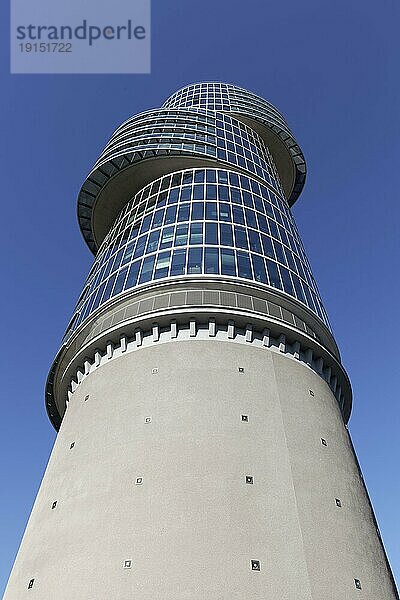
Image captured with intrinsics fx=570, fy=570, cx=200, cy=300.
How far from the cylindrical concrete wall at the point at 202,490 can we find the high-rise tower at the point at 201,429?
0.06 m

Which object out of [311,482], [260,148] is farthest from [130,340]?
[260,148]

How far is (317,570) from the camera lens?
19797mm

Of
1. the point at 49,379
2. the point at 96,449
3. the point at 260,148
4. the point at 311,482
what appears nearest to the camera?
the point at 311,482

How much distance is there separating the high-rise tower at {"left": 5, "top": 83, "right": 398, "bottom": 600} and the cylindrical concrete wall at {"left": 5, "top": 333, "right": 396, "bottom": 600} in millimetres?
64

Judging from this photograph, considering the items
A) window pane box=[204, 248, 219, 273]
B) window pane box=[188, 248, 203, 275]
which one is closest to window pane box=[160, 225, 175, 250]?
window pane box=[188, 248, 203, 275]

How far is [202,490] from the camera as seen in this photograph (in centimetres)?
2133

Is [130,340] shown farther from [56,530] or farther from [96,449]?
[56,530]

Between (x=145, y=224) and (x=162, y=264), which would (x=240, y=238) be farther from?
(x=145, y=224)

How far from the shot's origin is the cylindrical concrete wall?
19281 mm

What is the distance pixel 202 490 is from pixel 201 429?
2.85 meters

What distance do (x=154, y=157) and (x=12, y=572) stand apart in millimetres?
31269

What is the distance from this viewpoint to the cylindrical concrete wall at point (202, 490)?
19.3 metres

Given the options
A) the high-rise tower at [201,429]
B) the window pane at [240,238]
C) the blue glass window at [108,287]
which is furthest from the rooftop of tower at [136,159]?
the blue glass window at [108,287]

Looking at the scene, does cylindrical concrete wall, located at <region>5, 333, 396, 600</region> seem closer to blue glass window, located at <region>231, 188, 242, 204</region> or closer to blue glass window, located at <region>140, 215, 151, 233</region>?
blue glass window, located at <region>140, 215, 151, 233</region>
